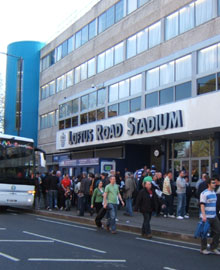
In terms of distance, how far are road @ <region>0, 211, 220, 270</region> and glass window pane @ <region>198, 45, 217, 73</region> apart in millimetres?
9484

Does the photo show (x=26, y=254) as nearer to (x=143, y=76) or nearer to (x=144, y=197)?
(x=144, y=197)

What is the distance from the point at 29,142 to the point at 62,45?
21.3m

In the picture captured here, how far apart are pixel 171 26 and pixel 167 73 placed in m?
3.21

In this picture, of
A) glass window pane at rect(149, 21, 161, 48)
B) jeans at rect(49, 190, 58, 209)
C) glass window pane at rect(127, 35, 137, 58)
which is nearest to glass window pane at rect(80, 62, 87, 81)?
glass window pane at rect(127, 35, 137, 58)

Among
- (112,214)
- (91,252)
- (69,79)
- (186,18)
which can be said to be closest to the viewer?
(91,252)

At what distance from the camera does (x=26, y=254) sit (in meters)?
8.32

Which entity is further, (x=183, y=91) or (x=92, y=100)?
(x=92, y=100)

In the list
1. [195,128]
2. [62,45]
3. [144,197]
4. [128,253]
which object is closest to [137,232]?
[144,197]

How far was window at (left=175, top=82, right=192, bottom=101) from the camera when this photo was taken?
64.8 ft

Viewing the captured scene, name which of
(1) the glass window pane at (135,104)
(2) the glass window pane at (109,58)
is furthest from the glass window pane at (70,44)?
(1) the glass window pane at (135,104)

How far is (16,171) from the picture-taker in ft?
59.7

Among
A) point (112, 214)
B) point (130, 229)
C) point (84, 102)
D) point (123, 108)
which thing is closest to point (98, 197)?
point (130, 229)

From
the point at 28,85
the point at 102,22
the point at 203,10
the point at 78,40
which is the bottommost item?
the point at 203,10

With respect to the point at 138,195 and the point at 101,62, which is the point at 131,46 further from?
the point at 138,195
